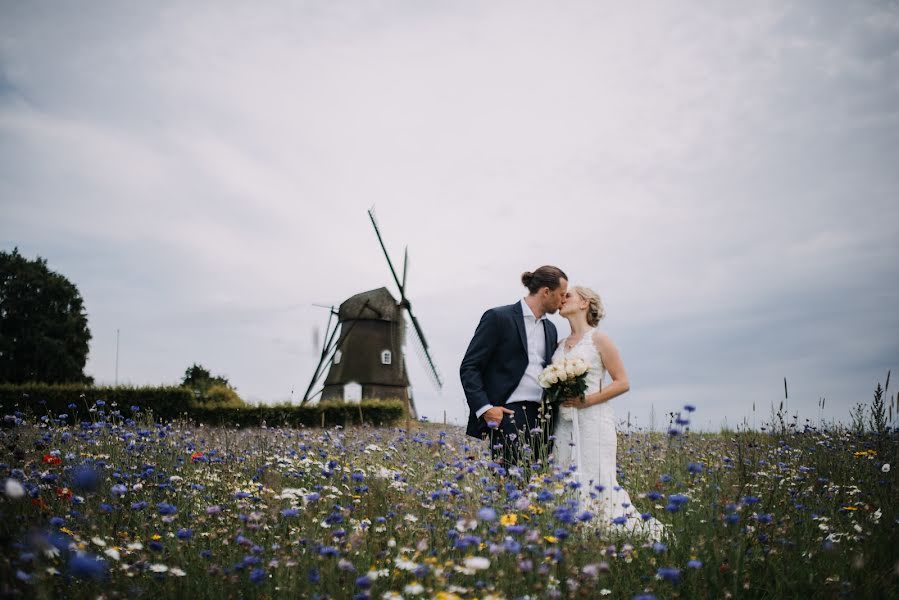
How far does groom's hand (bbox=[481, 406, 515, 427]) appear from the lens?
5691 mm

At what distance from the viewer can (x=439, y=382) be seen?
82.0 feet

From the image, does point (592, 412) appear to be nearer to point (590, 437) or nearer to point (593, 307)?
point (590, 437)

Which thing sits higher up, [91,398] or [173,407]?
[91,398]

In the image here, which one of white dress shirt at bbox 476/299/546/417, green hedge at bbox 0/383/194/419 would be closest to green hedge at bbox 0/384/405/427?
green hedge at bbox 0/383/194/419

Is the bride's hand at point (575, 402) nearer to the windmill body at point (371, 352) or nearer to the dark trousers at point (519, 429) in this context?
the dark trousers at point (519, 429)

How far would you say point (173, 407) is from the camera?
20.6 metres

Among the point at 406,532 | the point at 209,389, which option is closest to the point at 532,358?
the point at 406,532

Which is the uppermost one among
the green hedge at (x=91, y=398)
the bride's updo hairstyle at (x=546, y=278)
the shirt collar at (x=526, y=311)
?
the bride's updo hairstyle at (x=546, y=278)

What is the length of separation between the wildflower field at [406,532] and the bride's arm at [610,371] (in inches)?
34.4

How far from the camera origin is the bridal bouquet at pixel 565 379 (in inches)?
212

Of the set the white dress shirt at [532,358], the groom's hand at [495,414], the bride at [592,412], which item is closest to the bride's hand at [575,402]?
the bride at [592,412]

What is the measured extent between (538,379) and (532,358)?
1.50 ft

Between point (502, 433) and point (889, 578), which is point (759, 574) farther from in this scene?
point (502, 433)

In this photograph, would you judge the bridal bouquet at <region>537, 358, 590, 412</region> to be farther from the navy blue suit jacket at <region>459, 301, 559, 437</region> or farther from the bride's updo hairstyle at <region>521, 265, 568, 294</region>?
the bride's updo hairstyle at <region>521, 265, 568, 294</region>
